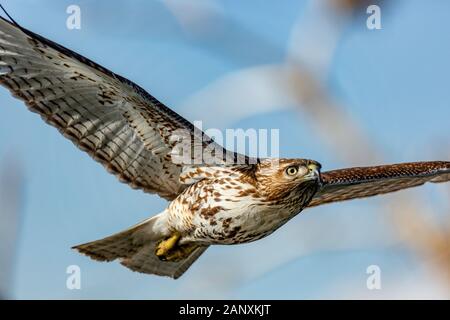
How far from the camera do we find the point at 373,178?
21.7 feet

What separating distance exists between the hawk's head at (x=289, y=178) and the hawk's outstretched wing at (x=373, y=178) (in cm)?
62

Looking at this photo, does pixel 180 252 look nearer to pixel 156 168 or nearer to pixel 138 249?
pixel 138 249

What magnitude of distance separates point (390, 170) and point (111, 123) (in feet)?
8.43

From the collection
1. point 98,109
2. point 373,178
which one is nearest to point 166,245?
point 98,109

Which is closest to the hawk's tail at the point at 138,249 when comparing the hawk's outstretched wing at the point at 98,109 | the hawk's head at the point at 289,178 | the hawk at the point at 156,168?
the hawk at the point at 156,168

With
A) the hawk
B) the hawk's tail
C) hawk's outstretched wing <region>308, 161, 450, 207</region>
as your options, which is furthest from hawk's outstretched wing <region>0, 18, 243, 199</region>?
Answer: hawk's outstretched wing <region>308, 161, 450, 207</region>

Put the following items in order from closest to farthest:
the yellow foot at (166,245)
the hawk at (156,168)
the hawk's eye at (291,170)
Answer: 1. the hawk at (156,168)
2. the hawk's eye at (291,170)
3. the yellow foot at (166,245)

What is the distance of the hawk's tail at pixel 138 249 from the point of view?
6.53 metres

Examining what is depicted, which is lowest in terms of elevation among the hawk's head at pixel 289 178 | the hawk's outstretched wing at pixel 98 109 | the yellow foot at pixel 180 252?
the yellow foot at pixel 180 252

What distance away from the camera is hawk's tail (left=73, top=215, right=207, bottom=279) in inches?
257

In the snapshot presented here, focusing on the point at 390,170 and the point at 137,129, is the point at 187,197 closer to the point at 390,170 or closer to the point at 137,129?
the point at 137,129

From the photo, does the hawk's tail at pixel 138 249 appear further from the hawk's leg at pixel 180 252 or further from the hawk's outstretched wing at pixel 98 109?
the hawk's outstretched wing at pixel 98 109

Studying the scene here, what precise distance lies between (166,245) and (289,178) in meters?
1.39
